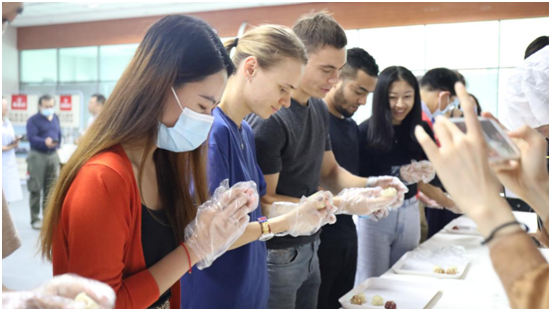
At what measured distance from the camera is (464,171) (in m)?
0.69

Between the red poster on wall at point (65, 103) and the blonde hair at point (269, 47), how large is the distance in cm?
875

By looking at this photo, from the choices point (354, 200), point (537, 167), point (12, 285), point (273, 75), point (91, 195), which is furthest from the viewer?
point (12, 285)

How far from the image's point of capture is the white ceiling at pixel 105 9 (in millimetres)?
7809

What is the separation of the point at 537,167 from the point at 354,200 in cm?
112

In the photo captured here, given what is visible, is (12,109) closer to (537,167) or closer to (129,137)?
(129,137)

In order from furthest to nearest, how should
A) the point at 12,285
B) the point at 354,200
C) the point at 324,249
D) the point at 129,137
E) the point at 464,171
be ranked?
the point at 12,285 < the point at 324,249 < the point at 354,200 < the point at 129,137 < the point at 464,171

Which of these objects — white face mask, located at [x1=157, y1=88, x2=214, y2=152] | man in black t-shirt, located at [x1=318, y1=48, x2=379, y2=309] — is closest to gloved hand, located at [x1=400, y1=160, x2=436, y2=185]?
man in black t-shirt, located at [x1=318, y1=48, x2=379, y2=309]

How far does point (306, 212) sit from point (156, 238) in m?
0.60

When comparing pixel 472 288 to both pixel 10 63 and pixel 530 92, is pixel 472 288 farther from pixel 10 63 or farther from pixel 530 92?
pixel 10 63

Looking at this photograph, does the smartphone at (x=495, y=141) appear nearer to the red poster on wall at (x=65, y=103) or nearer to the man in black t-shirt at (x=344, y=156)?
the man in black t-shirt at (x=344, y=156)

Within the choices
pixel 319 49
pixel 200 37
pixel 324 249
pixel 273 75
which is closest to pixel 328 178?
pixel 324 249

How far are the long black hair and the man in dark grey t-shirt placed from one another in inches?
25.4

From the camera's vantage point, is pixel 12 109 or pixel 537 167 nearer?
pixel 537 167

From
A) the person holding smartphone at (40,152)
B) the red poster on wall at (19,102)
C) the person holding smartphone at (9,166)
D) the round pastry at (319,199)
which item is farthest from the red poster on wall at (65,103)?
the round pastry at (319,199)
